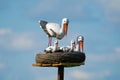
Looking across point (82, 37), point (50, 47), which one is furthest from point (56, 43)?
point (82, 37)

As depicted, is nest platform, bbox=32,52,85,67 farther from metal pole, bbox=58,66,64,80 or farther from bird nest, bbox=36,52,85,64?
metal pole, bbox=58,66,64,80

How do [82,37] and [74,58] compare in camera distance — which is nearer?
[74,58]

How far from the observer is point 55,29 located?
100ft

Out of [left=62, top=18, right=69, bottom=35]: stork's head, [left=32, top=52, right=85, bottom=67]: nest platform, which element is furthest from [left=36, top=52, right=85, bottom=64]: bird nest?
[left=62, top=18, right=69, bottom=35]: stork's head

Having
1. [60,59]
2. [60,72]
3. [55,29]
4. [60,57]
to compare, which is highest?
[55,29]

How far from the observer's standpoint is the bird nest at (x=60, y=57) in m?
29.0

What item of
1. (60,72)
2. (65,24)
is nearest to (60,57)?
(60,72)

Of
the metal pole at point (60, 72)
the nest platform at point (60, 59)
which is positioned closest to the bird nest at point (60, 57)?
the nest platform at point (60, 59)

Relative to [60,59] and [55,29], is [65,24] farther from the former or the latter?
[60,59]

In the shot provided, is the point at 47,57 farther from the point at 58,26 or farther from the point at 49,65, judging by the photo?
the point at 58,26

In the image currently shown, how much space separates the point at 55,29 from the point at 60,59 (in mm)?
2736

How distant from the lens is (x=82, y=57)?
29.8m

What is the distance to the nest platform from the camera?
29.0m

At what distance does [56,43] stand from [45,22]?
2084mm
